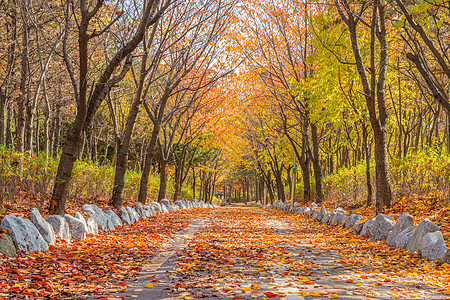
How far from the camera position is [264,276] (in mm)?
4723

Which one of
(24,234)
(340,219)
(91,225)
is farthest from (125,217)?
(340,219)

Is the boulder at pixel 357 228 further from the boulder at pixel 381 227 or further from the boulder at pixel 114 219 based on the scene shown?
the boulder at pixel 114 219

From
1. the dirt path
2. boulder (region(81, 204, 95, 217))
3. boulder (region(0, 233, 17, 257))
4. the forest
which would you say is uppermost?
the forest

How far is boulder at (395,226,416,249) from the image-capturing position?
633 cm

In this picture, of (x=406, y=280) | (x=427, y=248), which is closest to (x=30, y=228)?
(x=406, y=280)

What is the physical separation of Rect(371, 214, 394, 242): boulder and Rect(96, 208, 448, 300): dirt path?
1.21 metres

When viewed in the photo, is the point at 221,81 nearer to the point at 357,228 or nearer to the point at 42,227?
the point at 357,228

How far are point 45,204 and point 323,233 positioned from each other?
21.8 ft

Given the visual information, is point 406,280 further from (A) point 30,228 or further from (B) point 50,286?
(A) point 30,228

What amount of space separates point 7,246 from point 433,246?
230 inches

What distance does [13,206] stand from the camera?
24.1 ft

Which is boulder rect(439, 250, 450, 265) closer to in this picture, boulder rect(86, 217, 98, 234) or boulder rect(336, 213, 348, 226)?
boulder rect(336, 213, 348, 226)

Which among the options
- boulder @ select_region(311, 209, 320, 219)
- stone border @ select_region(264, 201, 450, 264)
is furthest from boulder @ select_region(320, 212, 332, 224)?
stone border @ select_region(264, 201, 450, 264)

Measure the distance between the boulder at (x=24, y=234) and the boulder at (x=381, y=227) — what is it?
6.03 m
